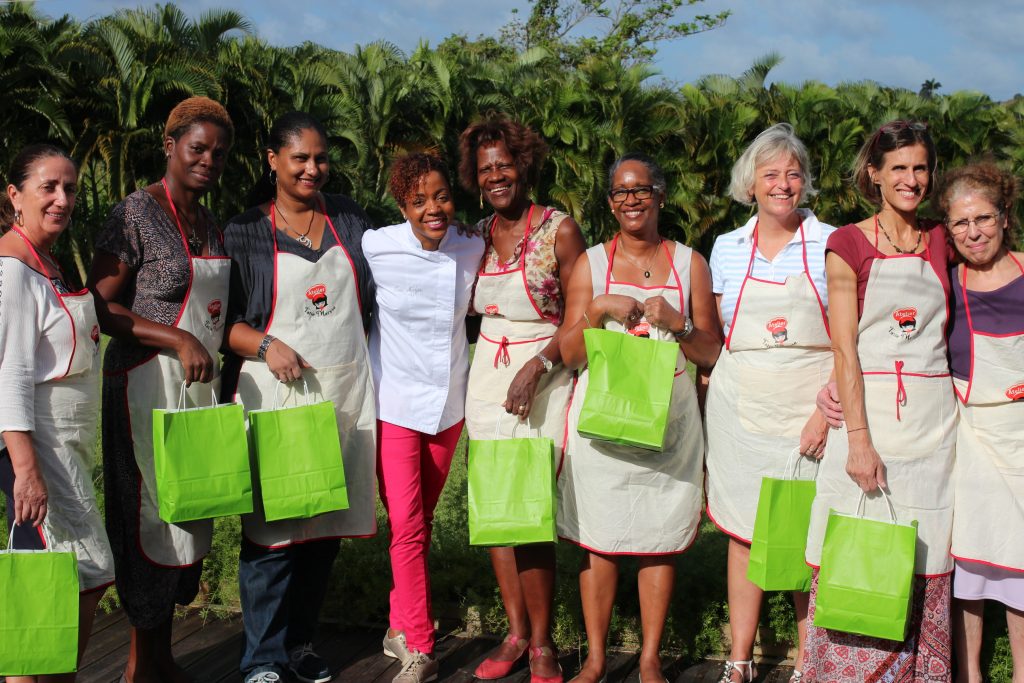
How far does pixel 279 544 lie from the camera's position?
3.74 metres

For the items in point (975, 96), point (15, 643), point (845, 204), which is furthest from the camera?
point (975, 96)

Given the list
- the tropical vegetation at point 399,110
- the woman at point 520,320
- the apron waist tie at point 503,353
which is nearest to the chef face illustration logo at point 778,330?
the woman at point 520,320

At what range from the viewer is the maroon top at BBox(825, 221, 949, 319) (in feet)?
10.5

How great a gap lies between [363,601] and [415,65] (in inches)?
518

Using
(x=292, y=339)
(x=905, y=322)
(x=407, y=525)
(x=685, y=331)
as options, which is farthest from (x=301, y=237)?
(x=905, y=322)

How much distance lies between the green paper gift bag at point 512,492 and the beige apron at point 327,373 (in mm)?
514

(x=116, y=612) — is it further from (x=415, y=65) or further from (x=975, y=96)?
(x=975, y=96)

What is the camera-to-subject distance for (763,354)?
3.51 metres

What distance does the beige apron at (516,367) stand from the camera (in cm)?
379

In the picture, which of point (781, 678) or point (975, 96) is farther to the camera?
point (975, 96)

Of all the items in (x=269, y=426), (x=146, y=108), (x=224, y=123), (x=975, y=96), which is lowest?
(x=269, y=426)

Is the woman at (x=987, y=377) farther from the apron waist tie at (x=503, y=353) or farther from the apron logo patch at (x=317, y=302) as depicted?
the apron logo patch at (x=317, y=302)

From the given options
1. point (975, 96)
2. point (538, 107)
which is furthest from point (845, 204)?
point (538, 107)

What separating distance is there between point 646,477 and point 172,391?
5.68 feet
